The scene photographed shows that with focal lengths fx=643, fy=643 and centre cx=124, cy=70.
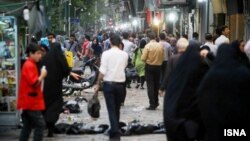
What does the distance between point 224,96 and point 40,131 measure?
12.6 ft

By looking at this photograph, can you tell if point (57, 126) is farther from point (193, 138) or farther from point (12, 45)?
point (193, 138)

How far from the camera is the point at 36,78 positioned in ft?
32.3

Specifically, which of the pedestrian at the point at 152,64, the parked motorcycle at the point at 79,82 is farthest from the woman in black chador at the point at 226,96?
the parked motorcycle at the point at 79,82

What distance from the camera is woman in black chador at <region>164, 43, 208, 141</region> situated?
745 cm

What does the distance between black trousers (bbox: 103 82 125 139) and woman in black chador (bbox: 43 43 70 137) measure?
136 cm

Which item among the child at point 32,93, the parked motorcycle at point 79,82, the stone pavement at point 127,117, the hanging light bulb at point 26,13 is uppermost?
the hanging light bulb at point 26,13

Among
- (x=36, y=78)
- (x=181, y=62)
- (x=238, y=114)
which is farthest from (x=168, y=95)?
(x=36, y=78)

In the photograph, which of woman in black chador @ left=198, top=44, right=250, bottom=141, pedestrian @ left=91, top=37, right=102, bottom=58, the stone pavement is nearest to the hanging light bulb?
the stone pavement

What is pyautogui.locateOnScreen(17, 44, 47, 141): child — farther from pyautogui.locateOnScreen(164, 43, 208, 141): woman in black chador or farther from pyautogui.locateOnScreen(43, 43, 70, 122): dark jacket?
pyautogui.locateOnScreen(164, 43, 208, 141): woman in black chador

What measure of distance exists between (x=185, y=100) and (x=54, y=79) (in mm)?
5192

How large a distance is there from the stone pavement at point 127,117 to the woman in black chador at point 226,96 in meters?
4.76

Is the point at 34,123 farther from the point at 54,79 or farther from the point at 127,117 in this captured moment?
the point at 127,117

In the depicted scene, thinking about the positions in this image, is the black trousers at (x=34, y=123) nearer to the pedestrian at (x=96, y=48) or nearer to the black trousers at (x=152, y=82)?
the black trousers at (x=152, y=82)

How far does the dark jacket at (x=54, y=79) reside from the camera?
12.2 m
